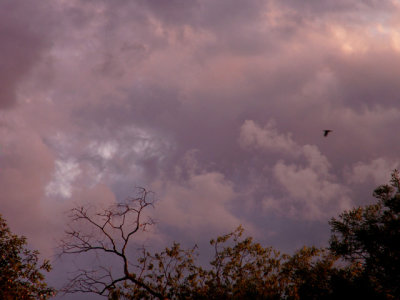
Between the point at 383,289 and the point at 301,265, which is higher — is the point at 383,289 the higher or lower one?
the lower one

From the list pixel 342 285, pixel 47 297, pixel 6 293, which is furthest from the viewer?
pixel 342 285

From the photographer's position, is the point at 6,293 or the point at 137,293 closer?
the point at 6,293

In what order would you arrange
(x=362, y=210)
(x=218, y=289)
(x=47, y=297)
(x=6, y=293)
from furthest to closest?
(x=362, y=210)
(x=218, y=289)
(x=47, y=297)
(x=6, y=293)

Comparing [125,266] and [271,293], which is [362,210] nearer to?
[271,293]

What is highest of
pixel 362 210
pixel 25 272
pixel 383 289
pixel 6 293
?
pixel 362 210

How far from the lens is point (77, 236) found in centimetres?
2375

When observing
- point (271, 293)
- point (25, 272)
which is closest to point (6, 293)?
point (25, 272)

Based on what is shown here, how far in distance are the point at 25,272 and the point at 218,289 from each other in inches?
502

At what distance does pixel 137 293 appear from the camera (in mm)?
28516

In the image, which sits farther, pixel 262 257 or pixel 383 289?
pixel 262 257

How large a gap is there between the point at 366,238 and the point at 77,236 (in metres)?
19.5

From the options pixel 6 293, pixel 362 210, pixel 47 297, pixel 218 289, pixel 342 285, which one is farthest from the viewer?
pixel 362 210

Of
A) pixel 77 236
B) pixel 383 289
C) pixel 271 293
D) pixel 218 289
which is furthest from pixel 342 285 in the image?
pixel 77 236

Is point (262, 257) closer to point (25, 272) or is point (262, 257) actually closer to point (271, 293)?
point (271, 293)
